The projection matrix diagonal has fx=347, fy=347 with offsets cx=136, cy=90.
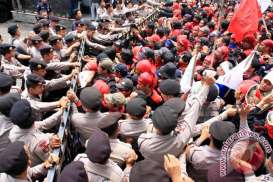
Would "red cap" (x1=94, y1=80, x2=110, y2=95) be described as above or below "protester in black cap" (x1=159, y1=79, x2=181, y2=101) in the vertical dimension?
below

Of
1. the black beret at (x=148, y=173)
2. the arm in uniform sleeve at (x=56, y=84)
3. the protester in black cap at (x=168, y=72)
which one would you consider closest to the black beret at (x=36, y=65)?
the arm in uniform sleeve at (x=56, y=84)

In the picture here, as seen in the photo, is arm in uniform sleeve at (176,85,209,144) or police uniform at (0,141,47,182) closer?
police uniform at (0,141,47,182)

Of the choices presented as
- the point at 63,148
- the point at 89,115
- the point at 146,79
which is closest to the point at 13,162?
the point at 63,148

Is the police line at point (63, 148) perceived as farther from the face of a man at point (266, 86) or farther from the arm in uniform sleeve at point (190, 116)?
the face of a man at point (266, 86)

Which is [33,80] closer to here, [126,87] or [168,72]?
[126,87]

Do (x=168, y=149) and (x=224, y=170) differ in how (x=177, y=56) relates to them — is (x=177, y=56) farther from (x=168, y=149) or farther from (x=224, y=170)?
(x=224, y=170)

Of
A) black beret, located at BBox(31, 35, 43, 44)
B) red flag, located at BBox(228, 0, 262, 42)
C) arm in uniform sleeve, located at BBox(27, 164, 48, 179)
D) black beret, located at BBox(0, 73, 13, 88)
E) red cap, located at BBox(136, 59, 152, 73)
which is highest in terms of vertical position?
red flag, located at BBox(228, 0, 262, 42)

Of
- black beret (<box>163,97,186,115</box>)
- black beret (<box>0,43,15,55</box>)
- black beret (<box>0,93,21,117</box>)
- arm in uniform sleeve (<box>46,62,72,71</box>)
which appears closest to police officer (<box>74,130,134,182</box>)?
black beret (<box>163,97,186,115</box>)

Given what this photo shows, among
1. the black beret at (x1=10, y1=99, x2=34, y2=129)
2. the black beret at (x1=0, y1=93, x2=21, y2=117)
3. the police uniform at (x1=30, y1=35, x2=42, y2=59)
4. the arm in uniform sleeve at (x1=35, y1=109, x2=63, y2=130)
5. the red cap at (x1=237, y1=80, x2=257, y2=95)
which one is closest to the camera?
the black beret at (x1=10, y1=99, x2=34, y2=129)

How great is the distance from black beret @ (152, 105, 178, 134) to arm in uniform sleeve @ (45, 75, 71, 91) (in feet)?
8.49

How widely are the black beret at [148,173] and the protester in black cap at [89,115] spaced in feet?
5.19

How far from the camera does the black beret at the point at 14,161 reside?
314 cm

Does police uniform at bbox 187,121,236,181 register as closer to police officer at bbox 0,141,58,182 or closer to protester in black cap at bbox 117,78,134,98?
protester in black cap at bbox 117,78,134,98

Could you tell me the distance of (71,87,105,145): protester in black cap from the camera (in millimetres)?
4316
